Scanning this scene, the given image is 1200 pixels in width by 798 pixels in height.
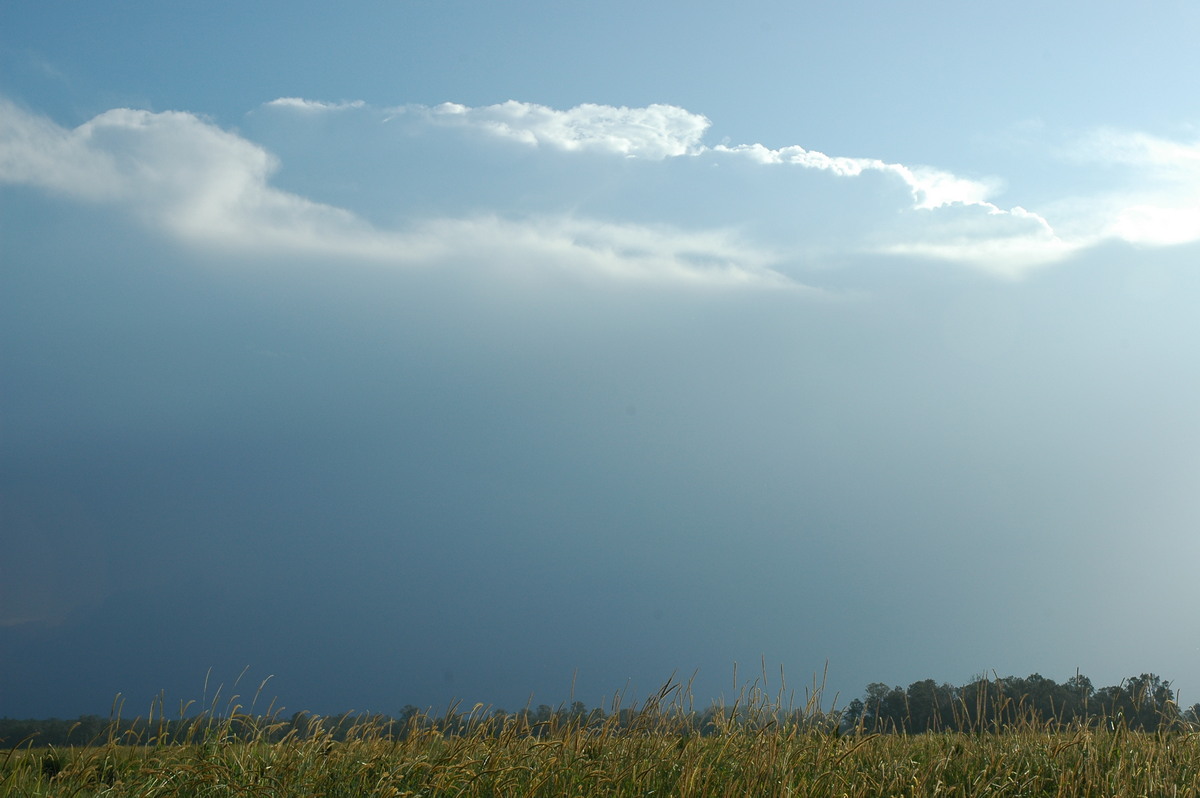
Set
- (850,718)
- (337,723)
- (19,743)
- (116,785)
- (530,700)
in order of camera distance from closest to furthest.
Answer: (116,785) < (19,743) < (337,723) < (530,700) < (850,718)

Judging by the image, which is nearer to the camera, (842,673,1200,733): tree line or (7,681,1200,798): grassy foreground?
(7,681,1200,798): grassy foreground

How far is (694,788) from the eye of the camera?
27.0 feet

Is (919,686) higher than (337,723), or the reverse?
(337,723)

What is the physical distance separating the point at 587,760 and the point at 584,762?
0.52ft

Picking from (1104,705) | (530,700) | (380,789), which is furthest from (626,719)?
(1104,705)

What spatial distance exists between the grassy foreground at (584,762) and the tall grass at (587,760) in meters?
0.02

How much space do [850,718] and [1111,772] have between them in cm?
417

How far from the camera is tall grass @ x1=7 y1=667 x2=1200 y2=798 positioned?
8.38 meters

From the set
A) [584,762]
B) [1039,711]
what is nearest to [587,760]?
[584,762]

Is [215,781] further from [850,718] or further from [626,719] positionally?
[850,718]

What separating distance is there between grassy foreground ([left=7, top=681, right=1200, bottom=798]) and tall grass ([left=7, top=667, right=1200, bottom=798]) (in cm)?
2

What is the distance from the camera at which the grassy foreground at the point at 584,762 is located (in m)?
8.37

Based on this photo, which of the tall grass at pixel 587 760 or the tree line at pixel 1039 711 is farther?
the tree line at pixel 1039 711

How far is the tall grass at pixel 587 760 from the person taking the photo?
330 inches
